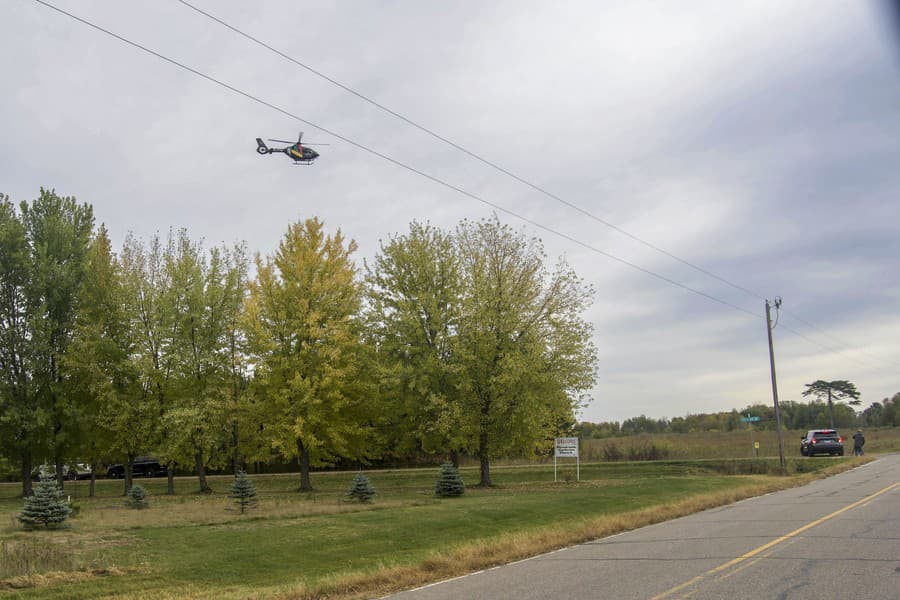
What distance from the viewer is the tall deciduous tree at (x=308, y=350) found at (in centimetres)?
3184

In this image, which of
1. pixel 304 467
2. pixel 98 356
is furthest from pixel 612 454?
pixel 98 356

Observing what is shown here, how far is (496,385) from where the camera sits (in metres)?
29.3

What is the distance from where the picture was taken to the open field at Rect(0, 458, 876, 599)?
456 inches

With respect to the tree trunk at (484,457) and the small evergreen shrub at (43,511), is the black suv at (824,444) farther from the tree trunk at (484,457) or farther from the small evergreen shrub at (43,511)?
the small evergreen shrub at (43,511)

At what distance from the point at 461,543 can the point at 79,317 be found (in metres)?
25.0

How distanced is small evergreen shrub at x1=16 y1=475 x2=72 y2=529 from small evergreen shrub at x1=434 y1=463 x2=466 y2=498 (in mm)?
12343

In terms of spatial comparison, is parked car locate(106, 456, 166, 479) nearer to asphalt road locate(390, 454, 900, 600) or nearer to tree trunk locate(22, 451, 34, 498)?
tree trunk locate(22, 451, 34, 498)

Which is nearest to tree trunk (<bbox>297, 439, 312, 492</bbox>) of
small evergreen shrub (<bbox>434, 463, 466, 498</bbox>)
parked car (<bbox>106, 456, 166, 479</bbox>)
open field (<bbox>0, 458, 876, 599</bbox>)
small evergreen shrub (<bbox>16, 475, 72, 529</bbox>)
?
open field (<bbox>0, 458, 876, 599</bbox>)

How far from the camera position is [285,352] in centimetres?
3312

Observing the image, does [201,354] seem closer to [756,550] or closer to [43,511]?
[43,511]

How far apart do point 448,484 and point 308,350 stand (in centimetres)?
1044

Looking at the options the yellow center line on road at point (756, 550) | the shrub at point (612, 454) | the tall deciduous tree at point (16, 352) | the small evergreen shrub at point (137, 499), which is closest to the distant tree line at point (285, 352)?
the tall deciduous tree at point (16, 352)

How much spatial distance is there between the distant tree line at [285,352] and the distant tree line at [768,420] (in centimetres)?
8509

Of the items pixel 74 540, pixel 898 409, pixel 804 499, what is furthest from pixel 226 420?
pixel 898 409
